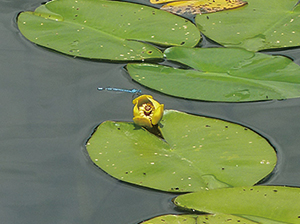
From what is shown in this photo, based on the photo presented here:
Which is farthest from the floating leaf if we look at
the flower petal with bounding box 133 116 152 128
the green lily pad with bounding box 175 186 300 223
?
the green lily pad with bounding box 175 186 300 223

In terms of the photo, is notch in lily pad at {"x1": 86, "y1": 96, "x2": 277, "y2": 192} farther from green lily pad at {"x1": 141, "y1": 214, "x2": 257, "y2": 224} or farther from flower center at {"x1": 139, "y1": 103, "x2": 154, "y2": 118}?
green lily pad at {"x1": 141, "y1": 214, "x2": 257, "y2": 224}

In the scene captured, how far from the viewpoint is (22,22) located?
3.78 meters

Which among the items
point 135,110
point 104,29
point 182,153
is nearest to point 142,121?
point 135,110

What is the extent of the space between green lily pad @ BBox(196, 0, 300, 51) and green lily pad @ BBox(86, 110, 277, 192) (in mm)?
1024

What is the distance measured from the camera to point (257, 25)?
369 cm

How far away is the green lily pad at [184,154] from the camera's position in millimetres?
2486

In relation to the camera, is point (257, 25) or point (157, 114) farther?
point (257, 25)

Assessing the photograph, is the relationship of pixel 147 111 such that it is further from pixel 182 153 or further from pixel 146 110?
pixel 182 153

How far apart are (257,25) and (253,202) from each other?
74.1 inches

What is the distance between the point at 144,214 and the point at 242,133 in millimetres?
853

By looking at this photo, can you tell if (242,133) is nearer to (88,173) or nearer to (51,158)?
(88,173)

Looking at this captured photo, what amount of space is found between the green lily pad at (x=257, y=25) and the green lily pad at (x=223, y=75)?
201 millimetres

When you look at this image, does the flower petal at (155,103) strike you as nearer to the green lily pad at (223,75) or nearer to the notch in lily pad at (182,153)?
the notch in lily pad at (182,153)

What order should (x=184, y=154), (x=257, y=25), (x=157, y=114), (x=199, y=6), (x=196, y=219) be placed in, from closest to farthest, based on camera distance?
1. (x=196, y=219)
2. (x=184, y=154)
3. (x=157, y=114)
4. (x=257, y=25)
5. (x=199, y=6)
